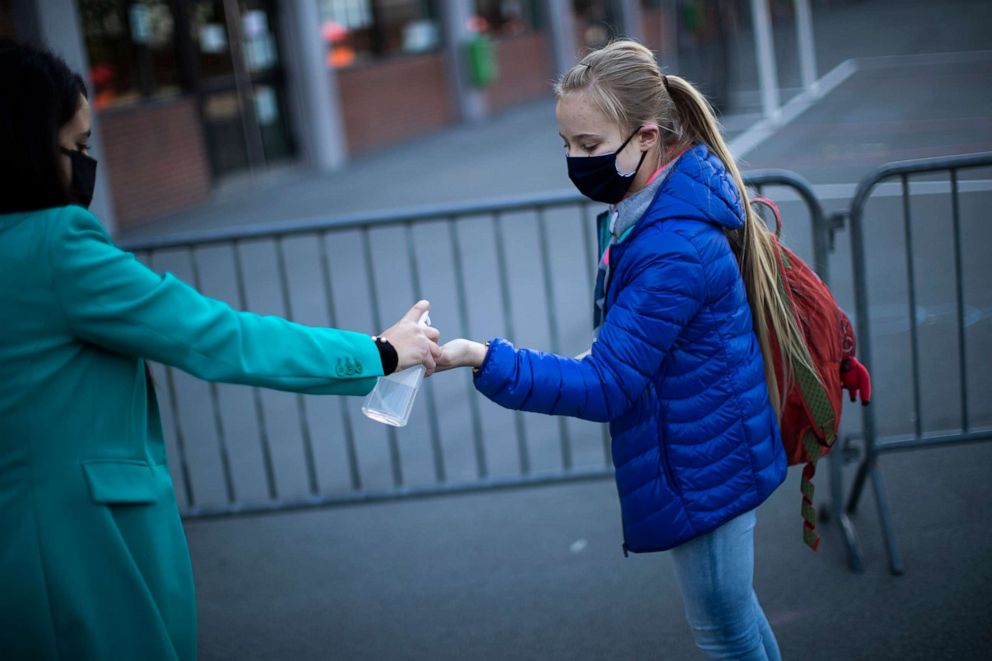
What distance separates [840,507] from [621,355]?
2.27 m

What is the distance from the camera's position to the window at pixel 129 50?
42.8 feet

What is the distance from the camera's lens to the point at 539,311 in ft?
25.5

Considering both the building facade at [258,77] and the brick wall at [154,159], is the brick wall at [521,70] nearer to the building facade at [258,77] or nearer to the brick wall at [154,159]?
the building facade at [258,77]

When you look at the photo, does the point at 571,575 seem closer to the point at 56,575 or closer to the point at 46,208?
the point at 56,575

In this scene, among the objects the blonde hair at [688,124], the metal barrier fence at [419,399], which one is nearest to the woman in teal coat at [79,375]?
the blonde hair at [688,124]

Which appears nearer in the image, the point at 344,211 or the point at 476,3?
the point at 344,211

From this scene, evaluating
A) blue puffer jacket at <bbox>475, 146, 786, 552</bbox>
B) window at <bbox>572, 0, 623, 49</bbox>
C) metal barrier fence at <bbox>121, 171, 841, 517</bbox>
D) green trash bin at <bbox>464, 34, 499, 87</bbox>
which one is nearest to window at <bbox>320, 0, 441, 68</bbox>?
green trash bin at <bbox>464, 34, 499, 87</bbox>

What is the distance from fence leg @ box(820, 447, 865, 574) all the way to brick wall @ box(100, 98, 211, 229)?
10.4 metres

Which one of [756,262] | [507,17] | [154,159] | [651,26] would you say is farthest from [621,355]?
[651,26]

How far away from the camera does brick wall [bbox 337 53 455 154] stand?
17250 mm

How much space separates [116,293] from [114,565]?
53cm

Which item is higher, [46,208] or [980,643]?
[46,208]

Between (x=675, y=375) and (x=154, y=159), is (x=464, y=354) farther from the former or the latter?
A: (x=154, y=159)

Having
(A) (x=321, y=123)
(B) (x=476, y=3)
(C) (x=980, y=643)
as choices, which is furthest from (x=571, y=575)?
(B) (x=476, y=3)
